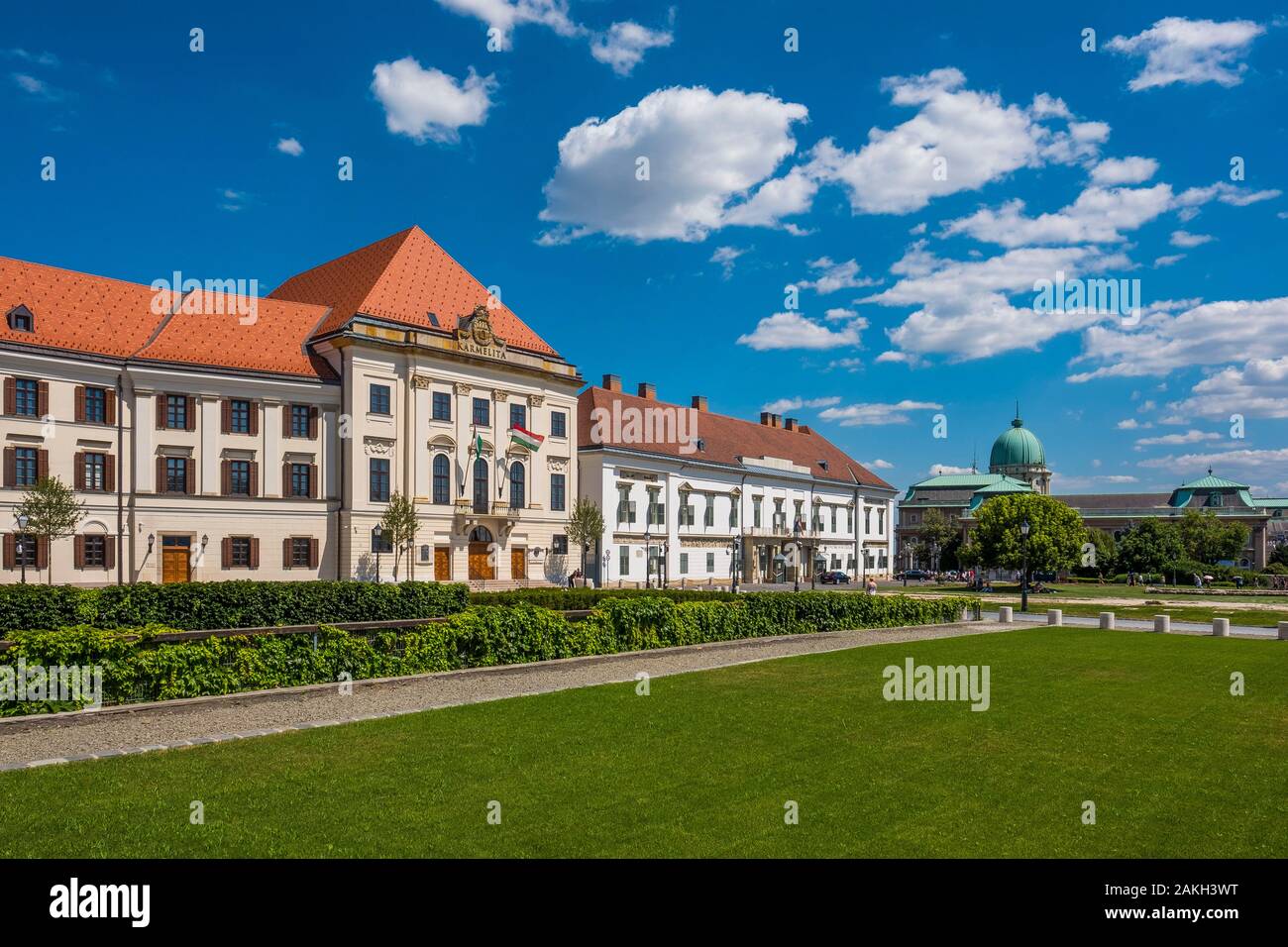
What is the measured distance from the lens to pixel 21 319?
3828 centimetres

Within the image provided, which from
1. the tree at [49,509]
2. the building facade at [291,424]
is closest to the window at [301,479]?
the building facade at [291,424]

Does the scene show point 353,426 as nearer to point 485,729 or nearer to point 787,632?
point 787,632

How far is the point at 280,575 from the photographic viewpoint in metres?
43.1

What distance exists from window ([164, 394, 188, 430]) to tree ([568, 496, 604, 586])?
21.0 meters

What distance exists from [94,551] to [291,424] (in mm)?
9984

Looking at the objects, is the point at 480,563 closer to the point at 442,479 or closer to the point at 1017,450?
the point at 442,479

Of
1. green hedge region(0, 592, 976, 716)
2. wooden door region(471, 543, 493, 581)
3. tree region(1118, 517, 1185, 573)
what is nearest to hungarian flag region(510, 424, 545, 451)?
wooden door region(471, 543, 493, 581)

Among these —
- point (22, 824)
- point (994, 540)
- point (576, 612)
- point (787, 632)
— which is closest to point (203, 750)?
point (22, 824)

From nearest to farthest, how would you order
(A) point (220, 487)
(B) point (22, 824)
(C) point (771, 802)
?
(B) point (22, 824) → (C) point (771, 802) → (A) point (220, 487)

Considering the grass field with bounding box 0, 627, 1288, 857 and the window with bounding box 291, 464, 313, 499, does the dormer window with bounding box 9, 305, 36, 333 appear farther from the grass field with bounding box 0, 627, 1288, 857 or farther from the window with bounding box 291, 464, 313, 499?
the grass field with bounding box 0, 627, 1288, 857

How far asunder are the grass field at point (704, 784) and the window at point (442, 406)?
34.8 meters

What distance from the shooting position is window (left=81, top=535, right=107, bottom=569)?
3903 cm

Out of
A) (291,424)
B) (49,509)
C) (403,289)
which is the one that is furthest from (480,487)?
(49,509)
